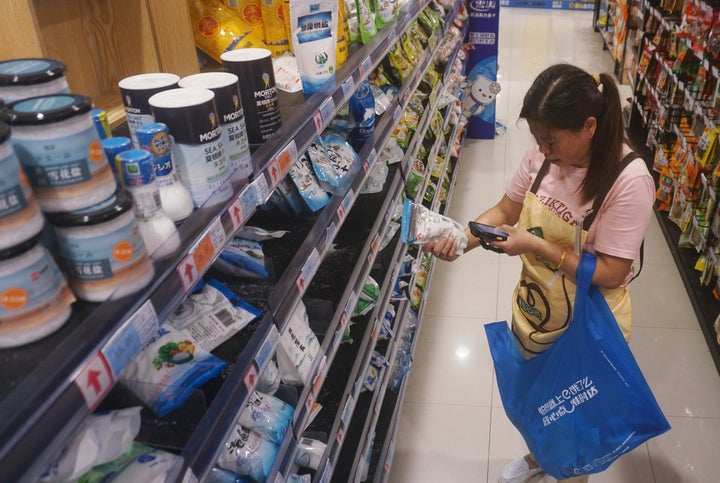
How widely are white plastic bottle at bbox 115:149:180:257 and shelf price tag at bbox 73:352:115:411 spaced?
208mm

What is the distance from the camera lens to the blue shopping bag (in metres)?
1.83

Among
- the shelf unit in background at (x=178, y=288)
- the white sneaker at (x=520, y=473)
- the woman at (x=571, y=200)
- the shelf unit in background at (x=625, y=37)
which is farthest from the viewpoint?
the shelf unit in background at (x=625, y=37)

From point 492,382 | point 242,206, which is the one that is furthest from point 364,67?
point 492,382

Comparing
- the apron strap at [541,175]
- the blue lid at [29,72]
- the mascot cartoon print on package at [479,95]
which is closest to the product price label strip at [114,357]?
the blue lid at [29,72]

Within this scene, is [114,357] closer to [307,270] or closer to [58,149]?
[58,149]

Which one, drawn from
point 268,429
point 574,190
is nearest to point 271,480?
point 268,429

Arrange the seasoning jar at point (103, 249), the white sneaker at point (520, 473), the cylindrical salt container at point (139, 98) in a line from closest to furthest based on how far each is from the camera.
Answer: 1. the seasoning jar at point (103, 249)
2. the cylindrical salt container at point (139, 98)
3. the white sneaker at point (520, 473)

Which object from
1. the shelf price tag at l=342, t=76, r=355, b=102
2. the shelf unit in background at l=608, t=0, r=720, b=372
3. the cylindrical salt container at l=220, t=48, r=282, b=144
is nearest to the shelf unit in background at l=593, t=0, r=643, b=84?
the shelf unit in background at l=608, t=0, r=720, b=372

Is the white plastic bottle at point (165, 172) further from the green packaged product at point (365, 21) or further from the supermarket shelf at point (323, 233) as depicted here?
the green packaged product at point (365, 21)

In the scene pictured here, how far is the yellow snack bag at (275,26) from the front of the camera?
5.88 feet

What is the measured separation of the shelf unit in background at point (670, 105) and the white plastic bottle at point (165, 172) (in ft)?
9.70

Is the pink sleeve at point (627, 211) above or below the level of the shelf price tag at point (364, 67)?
below

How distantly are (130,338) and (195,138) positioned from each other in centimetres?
36

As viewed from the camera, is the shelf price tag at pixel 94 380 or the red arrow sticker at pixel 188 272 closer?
the shelf price tag at pixel 94 380
